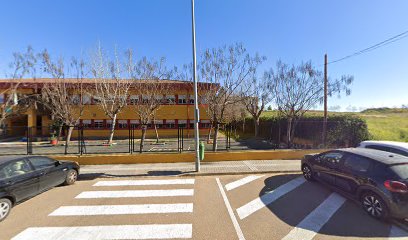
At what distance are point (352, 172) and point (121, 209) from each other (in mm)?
6378

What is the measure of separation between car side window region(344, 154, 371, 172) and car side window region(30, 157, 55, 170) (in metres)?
9.37

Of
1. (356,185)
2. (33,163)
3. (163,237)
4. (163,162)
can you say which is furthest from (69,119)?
(356,185)

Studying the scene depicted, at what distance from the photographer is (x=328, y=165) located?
263 inches

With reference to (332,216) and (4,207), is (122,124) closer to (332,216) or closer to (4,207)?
(4,207)

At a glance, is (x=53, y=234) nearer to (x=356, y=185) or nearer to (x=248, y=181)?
(x=248, y=181)

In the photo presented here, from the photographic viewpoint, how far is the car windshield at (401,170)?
469cm

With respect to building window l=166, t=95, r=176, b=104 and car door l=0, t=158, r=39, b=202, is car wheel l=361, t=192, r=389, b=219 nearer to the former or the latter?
car door l=0, t=158, r=39, b=202

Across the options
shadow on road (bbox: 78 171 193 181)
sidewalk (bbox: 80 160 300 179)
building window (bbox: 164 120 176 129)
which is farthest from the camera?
building window (bbox: 164 120 176 129)

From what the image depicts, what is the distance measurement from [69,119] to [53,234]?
727 inches

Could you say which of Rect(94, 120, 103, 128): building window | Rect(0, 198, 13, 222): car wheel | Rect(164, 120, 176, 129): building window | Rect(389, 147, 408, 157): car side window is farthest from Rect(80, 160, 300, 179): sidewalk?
Rect(94, 120, 103, 128): building window

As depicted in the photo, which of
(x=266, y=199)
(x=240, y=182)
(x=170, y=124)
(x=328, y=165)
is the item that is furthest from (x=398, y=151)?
(x=170, y=124)

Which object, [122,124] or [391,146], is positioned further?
[122,124]

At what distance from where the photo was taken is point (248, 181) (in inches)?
314

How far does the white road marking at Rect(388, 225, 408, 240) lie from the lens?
13.4 ft
